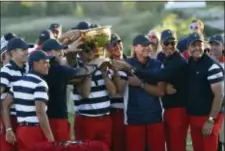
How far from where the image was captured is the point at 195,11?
1548 centimetres

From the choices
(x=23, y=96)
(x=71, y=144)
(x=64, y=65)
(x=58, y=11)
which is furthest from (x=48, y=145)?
(x=58, y=11)

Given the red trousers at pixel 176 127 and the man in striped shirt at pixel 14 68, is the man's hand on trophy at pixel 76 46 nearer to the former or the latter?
the man in striped shirt at pixel 14 68

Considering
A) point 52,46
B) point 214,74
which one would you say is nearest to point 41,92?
point 52,46

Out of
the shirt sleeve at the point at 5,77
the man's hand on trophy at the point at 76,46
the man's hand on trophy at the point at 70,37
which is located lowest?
the shirt sleeve at the point at 5,77

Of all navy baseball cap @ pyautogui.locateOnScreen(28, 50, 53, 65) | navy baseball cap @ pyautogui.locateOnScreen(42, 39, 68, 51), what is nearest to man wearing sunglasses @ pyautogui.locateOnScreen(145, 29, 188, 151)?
navy baseball cap @ pyautogui.locateOnScreen(42, 39, 68, 51)

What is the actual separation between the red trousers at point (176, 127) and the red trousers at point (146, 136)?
10cm

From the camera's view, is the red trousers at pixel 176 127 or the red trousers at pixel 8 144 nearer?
the red trousers at pixel 8 144

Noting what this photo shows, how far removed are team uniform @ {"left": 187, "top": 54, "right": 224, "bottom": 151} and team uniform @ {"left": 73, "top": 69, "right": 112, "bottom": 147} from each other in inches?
36.3

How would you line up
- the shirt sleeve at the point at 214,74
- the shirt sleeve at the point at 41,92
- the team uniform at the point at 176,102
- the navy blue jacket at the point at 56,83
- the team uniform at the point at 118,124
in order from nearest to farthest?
1. the shirt sleeve at the point at 41,92
2. the navy blue jacket at the point at 56,83
3. the shirt sleeve at the point at 214,74
4. the team uniform at the point at 176,102
5. the team uniform at the point at 118,124

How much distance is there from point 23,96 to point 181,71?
1.78 meters

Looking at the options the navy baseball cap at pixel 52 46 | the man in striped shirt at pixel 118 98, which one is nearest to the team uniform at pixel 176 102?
the man in striped shirt at pixel 118 98

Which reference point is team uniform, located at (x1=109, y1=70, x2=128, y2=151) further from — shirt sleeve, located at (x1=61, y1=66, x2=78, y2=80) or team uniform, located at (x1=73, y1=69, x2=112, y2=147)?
shirt sleeve, located at (x1=61, y1=66, x2=78, y2=80)

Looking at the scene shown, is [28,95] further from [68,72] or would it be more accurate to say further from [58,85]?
[68,72]

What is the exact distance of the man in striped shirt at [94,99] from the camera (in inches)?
261
